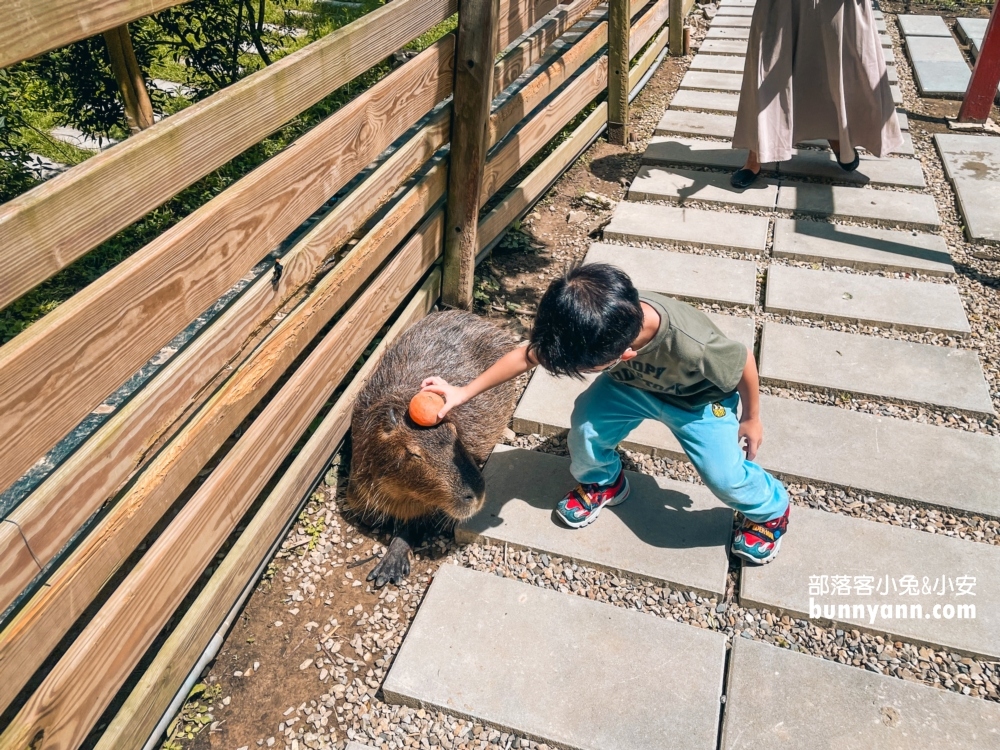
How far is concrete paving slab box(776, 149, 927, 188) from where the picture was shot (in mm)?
5570

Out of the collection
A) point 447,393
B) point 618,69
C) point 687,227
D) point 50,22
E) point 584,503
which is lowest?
point 584,503

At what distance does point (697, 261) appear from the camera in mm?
4738

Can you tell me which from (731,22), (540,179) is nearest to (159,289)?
(540,179)

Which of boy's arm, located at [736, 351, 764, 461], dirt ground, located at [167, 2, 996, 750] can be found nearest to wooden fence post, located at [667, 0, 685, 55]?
boy's arm, located at [736, 351, 764, 461]

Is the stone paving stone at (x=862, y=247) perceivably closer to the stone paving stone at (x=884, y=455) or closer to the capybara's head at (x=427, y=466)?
the stone paving stone at (x=884, y=455)

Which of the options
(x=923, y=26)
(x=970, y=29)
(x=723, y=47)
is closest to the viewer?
(x=723, y=47)

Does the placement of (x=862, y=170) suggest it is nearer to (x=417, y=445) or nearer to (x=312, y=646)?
(x=417, y=445)

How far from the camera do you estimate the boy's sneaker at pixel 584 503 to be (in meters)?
3.02

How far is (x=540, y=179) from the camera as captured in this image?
205 inches

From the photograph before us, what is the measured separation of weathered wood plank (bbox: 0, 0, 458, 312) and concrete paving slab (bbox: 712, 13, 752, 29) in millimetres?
7929

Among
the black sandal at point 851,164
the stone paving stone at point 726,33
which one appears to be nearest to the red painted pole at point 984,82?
the black sandal at point 851,164

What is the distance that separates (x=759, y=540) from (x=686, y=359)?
915 mm

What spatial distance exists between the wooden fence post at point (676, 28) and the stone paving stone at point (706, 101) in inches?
56.7

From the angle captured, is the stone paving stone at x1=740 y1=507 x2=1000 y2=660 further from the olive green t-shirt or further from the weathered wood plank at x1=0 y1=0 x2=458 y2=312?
the weathered wood plank at x1=0 y1=0 x2=458 y2=312
